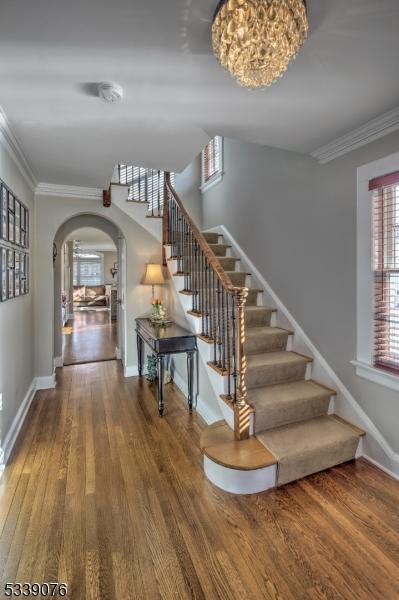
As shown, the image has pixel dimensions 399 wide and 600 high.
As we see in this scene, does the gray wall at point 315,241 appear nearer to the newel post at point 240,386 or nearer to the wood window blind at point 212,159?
the wood window blind at point 212,159

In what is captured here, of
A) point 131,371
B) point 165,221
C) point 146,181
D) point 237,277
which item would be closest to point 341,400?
point 237,277

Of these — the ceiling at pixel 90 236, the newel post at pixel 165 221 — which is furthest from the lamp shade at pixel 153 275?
the ceiling at pixel 90 236

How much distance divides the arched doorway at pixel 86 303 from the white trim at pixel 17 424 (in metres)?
1.42

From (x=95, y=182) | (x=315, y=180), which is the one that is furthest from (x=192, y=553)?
(x=95, y=182)

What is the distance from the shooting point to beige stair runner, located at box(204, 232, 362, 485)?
2113 mm

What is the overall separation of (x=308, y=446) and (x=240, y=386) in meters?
0.62

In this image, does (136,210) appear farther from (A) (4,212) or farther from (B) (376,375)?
(B) (376,375)

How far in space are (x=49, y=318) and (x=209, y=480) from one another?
2.84 meters

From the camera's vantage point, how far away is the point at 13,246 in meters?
2.61

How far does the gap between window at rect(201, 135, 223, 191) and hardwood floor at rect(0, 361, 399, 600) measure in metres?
3.76

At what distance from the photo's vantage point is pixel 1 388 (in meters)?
2.28

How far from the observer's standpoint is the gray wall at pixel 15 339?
92.4 inches

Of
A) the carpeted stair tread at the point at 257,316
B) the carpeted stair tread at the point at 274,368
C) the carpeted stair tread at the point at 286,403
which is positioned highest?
the carpeted stair tread at the point at 257,316

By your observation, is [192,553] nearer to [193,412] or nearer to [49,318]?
[193,412]
